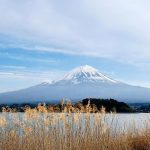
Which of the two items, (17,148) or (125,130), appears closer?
(17,148)

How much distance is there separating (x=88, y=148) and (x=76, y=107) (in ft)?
3.22

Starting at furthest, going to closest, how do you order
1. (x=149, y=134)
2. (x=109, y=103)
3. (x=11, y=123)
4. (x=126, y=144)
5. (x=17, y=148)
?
(x=109, y=103), (x=149, y=134), (x=126, y=144), (x=11, y=123), (x=17, y=148)

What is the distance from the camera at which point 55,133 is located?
32.6ft

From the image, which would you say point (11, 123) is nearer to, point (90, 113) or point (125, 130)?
point (90, 113)

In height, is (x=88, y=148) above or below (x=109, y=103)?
below

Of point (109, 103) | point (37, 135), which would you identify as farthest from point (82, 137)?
point (109, 103)

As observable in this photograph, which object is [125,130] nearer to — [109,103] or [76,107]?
[76,107]

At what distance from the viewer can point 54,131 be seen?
10016 millimetres

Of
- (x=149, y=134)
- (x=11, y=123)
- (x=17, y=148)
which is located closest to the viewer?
(x=17, y=148)

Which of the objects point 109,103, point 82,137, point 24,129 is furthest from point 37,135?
point 109,103

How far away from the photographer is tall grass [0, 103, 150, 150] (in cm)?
977

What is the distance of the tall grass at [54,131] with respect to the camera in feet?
32.1

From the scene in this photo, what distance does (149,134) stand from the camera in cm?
1211

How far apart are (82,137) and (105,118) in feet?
3.41
